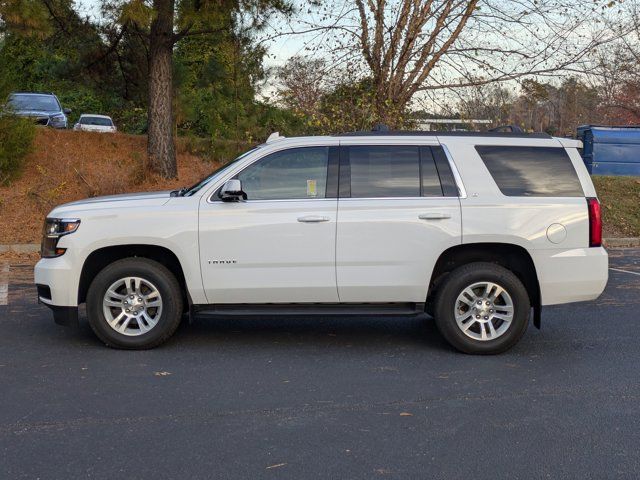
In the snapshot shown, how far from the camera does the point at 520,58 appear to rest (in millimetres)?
17312

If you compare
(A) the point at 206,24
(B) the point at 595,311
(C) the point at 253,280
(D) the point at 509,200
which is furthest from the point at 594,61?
(C) the point at 253,280

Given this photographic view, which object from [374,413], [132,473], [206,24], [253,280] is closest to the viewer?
[132,473]

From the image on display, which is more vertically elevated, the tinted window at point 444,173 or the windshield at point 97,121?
the windshield at point 97,121

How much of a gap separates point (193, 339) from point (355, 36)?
1130cm

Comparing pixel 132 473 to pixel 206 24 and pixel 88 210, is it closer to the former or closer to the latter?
pixel 88 210

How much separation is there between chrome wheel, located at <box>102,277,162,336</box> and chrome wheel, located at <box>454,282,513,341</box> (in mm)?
2593

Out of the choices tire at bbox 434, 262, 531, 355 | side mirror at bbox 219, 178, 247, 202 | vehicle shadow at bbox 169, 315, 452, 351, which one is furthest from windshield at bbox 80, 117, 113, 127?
tire at bbox 434, 262, 531, 355

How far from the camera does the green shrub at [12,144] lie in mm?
17438

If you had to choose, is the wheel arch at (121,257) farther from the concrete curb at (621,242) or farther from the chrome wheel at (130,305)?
the concrete curb at (621,242)

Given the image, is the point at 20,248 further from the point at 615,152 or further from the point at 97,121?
the point at 97,121

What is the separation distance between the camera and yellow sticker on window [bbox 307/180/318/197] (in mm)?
6965

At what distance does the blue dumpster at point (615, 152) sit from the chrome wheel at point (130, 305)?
18.4 m

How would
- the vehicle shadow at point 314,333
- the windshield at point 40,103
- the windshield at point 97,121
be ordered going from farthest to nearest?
the windshield at point 97,121 < the windshield at point 40,103 < the vehicle shadow at point 314,333

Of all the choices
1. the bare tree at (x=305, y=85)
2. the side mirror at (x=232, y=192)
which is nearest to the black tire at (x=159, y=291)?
the side mirror at (x=232, y=192)
